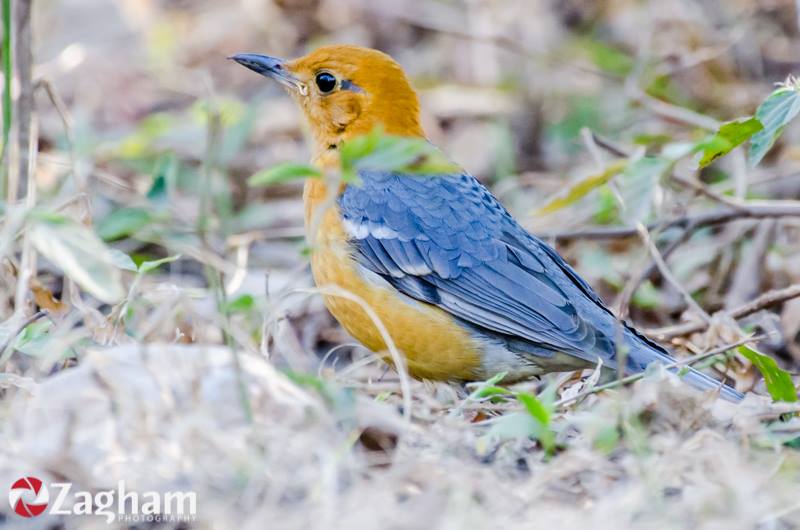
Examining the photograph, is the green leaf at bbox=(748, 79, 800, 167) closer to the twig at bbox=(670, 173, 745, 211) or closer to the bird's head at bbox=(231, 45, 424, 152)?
the twig at bbox=(670, 173, 745, 211)

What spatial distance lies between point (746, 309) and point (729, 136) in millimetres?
1090

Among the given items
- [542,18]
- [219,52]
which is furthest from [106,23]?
[542,18]

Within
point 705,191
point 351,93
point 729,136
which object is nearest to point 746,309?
point 705,191

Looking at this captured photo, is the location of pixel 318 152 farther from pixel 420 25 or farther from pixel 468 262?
pixel 420 25

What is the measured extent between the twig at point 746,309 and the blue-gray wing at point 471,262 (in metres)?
0.42

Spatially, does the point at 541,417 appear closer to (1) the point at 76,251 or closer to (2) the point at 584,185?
(1) the point at 76,251

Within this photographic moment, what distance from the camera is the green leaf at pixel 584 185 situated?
18.0 feet

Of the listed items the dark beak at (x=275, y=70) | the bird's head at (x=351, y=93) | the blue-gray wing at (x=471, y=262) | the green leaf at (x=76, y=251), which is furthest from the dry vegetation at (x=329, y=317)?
the bird's head at (x=351, y=93)

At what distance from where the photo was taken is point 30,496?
3512mm

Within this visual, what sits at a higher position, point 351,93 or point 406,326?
point 351,93

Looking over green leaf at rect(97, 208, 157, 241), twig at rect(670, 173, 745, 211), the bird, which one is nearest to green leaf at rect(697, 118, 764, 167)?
the bird

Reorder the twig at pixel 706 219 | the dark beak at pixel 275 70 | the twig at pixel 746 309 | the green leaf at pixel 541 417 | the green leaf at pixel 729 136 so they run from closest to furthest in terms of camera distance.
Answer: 1. the green leaf at pixel 541 417
2. the green leaf at pixel 729 136
3. the twig at pixel 746 309
4. the twig at pixel 706 219
5. the dark beak at pixel 275 70

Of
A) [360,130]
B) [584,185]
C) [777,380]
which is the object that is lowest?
[777,380]

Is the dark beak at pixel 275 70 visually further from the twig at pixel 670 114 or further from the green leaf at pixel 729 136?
the green leaf at pixel 729 136
